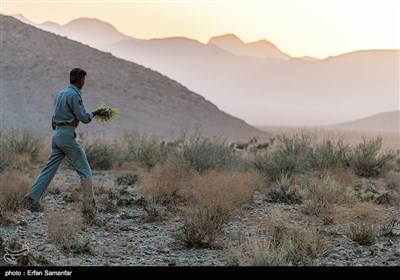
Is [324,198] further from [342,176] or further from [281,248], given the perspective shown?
[281,248]

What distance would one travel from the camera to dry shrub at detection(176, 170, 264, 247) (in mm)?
8969

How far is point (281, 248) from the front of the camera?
7.72 meters

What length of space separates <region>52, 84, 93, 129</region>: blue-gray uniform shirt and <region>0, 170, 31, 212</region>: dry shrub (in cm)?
167

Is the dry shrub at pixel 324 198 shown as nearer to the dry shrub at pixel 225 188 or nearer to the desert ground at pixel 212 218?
the desert ground at pixel 212 218

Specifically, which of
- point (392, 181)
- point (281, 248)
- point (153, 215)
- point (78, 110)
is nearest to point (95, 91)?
point (392, 181)

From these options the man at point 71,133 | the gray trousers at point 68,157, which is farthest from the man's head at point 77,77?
the gray trousers at point 68,157

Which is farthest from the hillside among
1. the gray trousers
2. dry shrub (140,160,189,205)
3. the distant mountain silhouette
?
the distant mountain silhouette

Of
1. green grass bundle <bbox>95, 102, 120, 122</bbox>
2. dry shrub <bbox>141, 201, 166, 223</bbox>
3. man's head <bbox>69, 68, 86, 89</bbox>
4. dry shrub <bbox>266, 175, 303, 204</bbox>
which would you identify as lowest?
dry shrub <bbox>141, 201, 166, 223</bbox>

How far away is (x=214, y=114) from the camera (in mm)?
61750

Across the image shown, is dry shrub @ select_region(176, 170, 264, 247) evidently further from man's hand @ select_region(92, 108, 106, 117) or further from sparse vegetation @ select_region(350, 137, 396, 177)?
sparse vegetation @ select_region(350, 137, 396, 177)

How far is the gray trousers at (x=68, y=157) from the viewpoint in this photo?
10.3 meters

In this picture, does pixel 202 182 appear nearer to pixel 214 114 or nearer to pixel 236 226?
pixel 236 226
